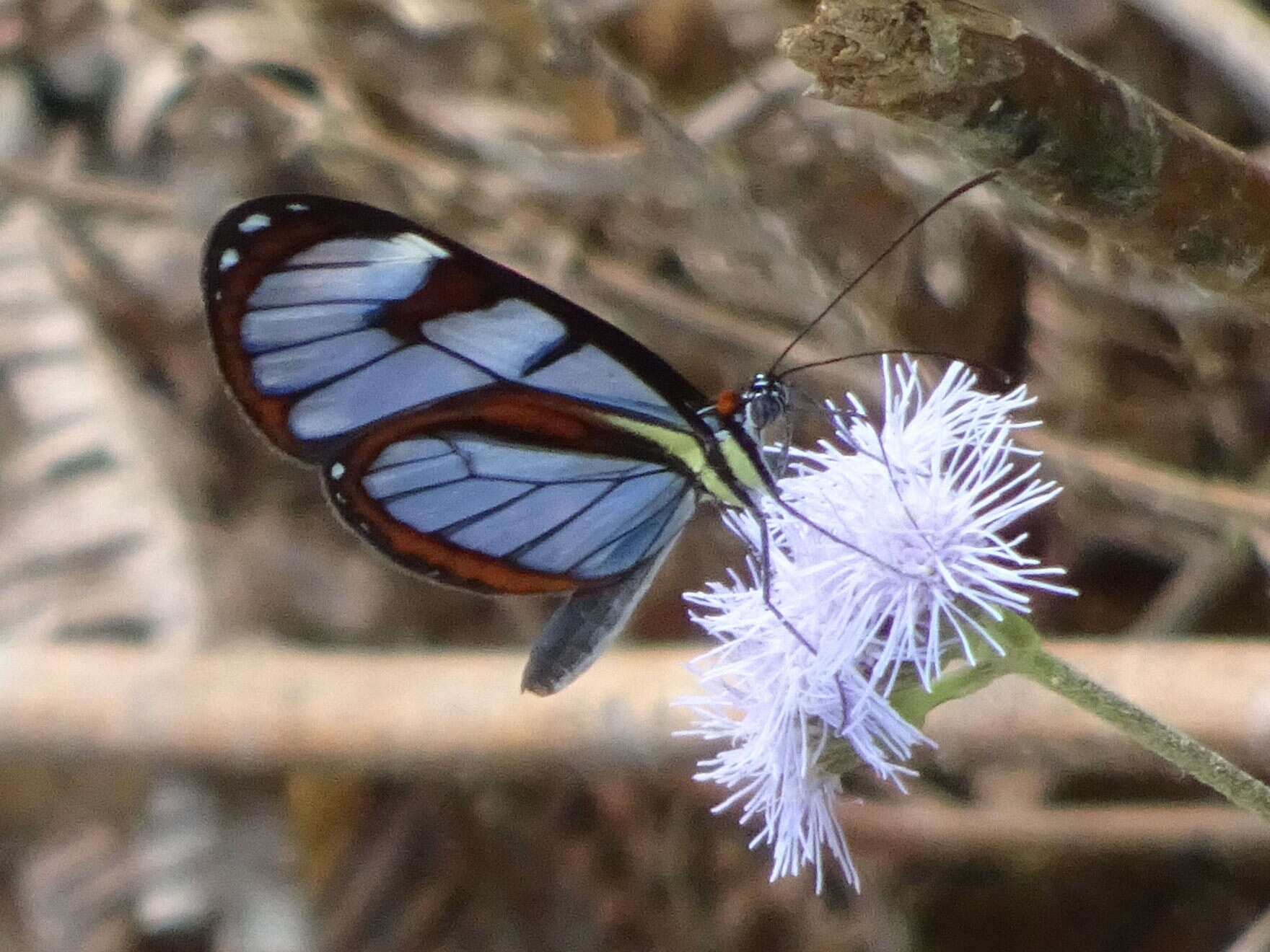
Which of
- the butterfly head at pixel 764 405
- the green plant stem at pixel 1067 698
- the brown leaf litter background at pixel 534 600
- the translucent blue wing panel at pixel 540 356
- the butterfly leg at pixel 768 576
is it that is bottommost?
the brown leaf litter background at pixel 534 600

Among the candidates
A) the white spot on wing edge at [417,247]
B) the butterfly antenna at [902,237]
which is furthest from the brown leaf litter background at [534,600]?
the white spot on wing edge at [417,247]

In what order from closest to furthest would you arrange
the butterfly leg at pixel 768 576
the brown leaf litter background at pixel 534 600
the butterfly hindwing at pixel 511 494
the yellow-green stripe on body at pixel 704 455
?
1. the butterfly leg at pixel 768 576
2. the yellow-green stripe on body at pixel 704 455
3. the butterfly hindwing at pixel 511 494
4. the brown leaf litter background at pixel 534 600

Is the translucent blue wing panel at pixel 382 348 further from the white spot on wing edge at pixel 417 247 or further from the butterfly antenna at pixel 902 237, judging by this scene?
the butterfly antenna at pixel 902 237

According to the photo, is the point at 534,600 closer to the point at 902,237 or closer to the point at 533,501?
the point at 533,501

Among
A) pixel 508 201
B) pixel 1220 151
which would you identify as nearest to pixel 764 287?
pixel 508 201

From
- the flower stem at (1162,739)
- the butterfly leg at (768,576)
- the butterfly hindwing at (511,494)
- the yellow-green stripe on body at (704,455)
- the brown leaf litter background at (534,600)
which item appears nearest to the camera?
the flower stem at (1162,739)

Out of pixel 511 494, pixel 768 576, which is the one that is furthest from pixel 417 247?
pixel 768 576

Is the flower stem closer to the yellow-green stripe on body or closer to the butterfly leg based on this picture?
the butterfly leg
